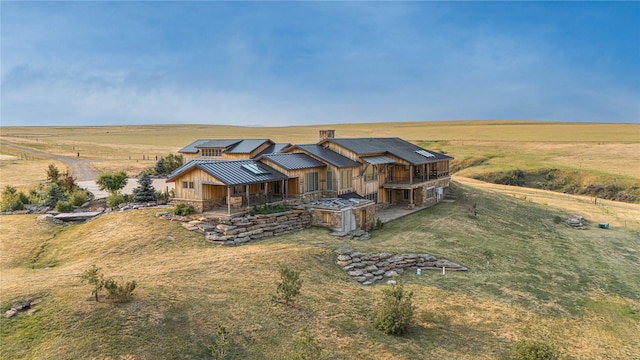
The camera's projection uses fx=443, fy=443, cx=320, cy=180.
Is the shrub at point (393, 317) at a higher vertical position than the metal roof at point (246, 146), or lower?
lower

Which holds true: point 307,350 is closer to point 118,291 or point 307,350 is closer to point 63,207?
point 118,291

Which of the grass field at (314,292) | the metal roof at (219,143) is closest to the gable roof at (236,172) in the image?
the grass field at (314,292)

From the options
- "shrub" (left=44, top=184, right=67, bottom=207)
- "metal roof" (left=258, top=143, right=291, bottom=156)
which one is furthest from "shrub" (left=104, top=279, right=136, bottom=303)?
"metal roof" (left=258, top=143, right=291, bottom=156)

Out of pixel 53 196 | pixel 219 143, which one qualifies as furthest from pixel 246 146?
pixel 53 196

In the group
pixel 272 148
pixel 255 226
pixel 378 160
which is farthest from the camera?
pixel 272 148

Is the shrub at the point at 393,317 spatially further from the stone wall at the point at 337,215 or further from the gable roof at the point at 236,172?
the gable roof at the point at 236,172

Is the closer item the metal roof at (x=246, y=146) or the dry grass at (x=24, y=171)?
the metal roof at (x=246, y=146)

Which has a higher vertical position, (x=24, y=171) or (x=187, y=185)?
(x=187, y=185)
